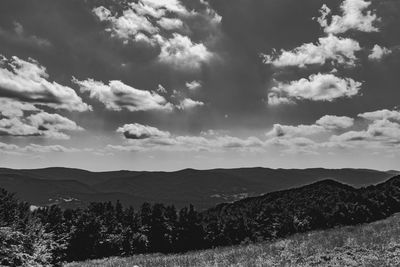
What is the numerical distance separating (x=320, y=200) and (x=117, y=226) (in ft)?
68.6

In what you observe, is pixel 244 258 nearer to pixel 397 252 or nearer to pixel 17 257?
pixel 397 252

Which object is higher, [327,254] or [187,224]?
[327,254]

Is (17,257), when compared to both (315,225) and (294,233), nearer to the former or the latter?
(294,233)

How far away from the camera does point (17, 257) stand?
14.2 meters

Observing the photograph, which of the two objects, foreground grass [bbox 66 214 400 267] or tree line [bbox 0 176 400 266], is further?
tree line [bbox 0 176 400 266]

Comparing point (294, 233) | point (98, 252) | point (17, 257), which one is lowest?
point (98, 252)

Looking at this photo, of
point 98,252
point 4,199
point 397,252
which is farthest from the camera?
point 98,252

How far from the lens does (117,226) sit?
3744cm

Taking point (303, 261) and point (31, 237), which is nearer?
point (31, 237)

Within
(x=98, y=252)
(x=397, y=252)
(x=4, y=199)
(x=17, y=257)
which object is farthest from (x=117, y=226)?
(x=397, y=252)

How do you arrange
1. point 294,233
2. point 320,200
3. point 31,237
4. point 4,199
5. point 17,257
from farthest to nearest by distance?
1. point 320,200
2. point 294,233
3. point 4,199
4. point 31,237
5. point 17,257

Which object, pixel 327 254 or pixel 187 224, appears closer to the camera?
pixel 327 254

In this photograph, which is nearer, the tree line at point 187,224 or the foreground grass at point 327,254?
the foreground grass at point 327,254

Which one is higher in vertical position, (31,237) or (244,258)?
(31,237)
